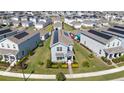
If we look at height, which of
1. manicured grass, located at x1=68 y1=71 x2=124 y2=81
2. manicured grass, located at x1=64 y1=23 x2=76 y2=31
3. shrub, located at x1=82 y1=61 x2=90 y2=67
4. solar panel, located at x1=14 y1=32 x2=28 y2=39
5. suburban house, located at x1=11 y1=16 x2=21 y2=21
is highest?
suburban house, located at x1=11 y1=16 x2=21 y2=21

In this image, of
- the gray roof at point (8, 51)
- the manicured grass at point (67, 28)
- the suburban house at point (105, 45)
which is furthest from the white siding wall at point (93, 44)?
the gray roof at point (8, 51)

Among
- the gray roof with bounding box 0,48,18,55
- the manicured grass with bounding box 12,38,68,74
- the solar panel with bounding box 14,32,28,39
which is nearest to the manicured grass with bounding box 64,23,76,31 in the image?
the manicured grass with bounding box 12,38,68,74

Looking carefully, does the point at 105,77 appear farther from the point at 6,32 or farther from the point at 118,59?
the point at 6,32

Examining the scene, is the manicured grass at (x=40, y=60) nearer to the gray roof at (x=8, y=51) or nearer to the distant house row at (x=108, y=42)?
the gray roof at (x=8, y=51)

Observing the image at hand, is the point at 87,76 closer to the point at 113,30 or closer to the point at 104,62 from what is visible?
the point at 104,62

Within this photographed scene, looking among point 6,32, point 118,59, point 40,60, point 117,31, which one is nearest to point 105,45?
point 118,59

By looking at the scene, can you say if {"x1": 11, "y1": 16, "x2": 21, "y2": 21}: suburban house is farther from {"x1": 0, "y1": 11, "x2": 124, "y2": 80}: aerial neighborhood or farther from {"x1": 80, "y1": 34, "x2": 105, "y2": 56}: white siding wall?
{"x1": 80, "y1": 34, "x2": 105, "y2": 56}: white siding wall
